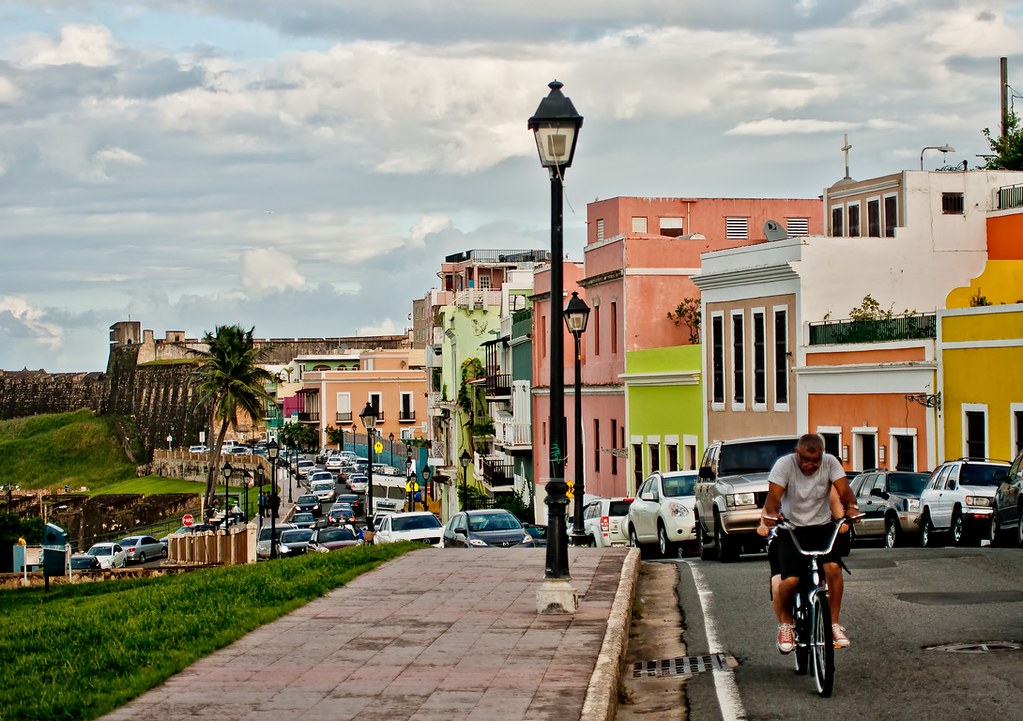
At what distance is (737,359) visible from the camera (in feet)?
144

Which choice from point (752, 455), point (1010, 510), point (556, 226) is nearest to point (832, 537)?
point (556, 226)

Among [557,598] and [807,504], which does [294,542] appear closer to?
[557,598]

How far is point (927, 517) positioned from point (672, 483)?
4.74m

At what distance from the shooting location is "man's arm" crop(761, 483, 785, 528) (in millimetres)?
10453

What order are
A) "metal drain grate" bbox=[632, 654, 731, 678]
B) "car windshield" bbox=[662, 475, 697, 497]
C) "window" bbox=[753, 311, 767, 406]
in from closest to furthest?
"metal drain grate" bbox=[632, 654, 731, 678], "car windshield" bbox=[662, 475, 697, 497], "window" bbox=[753, 311, 767, 406]

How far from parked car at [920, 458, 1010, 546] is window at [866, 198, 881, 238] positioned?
833 inches

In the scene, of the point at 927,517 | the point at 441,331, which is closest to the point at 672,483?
the point at 927,517

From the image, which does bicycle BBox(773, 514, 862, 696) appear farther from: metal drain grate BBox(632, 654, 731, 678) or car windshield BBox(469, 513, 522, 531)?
car windshield BBox(469, 513, 522, 531)

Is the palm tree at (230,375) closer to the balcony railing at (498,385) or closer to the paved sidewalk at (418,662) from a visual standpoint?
the balcony railing at (498,385)

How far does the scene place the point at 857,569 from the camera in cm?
1914

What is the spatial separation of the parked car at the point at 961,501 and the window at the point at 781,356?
49.0 feet

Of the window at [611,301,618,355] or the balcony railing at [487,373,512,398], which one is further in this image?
the balcony railing at [487,373,512,398]

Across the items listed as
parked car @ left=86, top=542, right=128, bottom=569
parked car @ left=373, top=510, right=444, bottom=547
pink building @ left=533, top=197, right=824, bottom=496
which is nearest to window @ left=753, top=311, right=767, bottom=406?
pink building @ left=533, top=197, right=824, bottom=496

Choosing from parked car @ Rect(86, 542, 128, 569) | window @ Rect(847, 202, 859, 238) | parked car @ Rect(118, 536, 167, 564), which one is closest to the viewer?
window @ Rect(847, 202, 859, 238)
